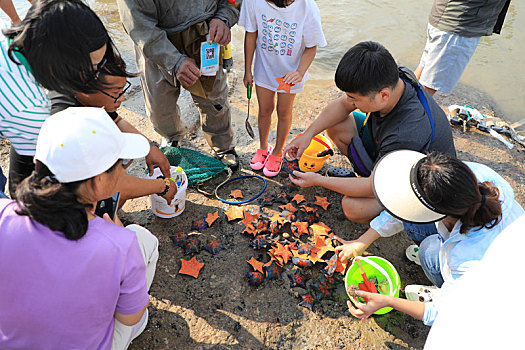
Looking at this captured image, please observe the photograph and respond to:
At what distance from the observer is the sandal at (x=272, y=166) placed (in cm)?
327

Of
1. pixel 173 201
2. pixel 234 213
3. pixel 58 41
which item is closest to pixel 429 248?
pixel 234 213

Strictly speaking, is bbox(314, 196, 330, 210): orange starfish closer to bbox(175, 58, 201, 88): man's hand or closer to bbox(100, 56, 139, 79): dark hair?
bbox(175, 58, 201, 88): man's hand

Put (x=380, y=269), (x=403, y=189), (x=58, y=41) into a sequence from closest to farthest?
(x=58, y=41) → (x=403, y=189) → (x=380, y=269)

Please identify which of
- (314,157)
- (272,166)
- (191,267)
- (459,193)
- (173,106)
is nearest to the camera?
(459,193)

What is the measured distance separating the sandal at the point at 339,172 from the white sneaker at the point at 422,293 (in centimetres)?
121

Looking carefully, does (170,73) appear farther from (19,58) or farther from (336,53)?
(336,53)

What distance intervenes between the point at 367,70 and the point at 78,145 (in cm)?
176

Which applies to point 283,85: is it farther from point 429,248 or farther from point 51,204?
point 51,204

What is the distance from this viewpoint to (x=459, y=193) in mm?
1682

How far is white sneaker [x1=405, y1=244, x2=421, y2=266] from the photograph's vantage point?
104 inches

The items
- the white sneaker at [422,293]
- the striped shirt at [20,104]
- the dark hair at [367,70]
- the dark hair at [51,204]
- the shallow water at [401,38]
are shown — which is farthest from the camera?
the shallow water at [401,38]

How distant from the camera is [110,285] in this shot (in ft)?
4.52

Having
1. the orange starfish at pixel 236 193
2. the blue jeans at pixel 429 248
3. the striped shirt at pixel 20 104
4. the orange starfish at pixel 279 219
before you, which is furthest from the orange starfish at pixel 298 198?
the striped shirt at pixel 20 104

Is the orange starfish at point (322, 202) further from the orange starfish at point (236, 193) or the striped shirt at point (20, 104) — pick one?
the striped shirt at point (20, 104)
